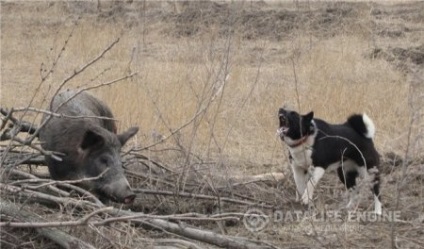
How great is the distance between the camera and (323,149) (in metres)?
5.90

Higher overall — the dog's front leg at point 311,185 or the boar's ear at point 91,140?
the boar's ear at point 91,140

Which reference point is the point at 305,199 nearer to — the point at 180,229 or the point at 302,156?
the point at 302,156

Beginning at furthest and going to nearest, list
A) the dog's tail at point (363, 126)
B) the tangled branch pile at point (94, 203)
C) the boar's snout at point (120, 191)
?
the dog's tail at point (363, 126)
the boar's snout at point (120, 191)
the tangled branch pile at point (94, 203)

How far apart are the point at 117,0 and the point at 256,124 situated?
35.0ft

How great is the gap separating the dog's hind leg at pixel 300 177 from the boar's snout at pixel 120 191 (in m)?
1.26

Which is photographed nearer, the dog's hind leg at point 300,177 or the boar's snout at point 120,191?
the boar's snout at point 120,191

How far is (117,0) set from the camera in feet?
62.6

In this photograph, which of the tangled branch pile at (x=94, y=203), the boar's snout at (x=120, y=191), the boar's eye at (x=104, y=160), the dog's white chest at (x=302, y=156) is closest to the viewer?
the tangled branch pile at (x=94, y=203)

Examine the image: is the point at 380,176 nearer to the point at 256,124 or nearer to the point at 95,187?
the point at 95,187

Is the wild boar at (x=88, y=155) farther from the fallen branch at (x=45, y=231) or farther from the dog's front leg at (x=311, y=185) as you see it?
the dog's front leg at (x=311, y=185)

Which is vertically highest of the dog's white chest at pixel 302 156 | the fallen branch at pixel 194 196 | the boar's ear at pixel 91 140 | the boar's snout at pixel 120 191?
the boar's ear at pixel 91 140

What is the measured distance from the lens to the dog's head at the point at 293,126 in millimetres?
5820

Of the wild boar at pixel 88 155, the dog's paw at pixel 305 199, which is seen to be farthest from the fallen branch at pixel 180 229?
the dog's paw at pixel 305 199

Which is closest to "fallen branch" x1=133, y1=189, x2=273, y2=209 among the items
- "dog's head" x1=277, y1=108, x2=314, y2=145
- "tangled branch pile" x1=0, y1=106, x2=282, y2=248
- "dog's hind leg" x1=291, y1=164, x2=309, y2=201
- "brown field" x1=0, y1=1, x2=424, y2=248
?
"tangled branch pile" x1=0, y1=106, x2=282, y2=248
